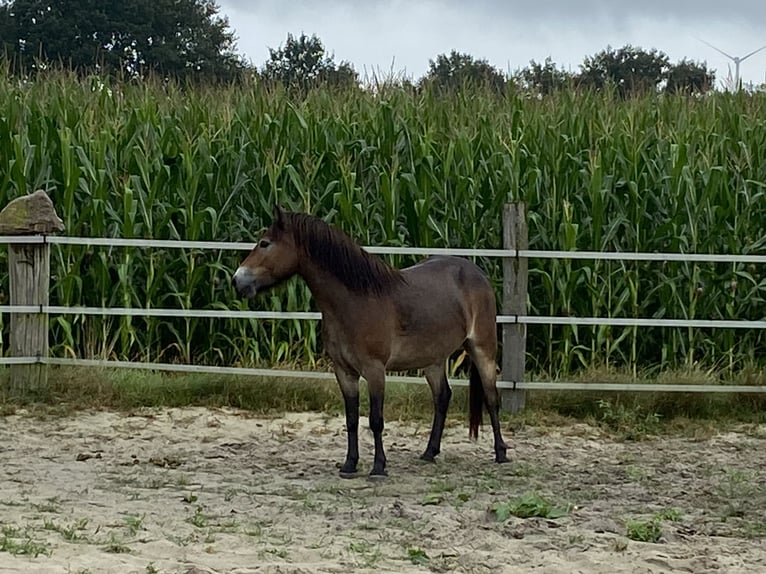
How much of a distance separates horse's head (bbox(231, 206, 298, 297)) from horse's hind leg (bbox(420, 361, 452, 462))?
1341mm

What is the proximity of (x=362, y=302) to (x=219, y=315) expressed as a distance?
8.09 feet

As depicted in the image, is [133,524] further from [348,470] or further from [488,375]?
[488,375]

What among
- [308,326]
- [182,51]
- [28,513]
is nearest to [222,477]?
[28,513]

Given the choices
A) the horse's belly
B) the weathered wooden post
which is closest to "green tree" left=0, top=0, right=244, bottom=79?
the weathered wooden post

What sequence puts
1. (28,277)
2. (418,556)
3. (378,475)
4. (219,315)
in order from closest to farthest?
(418,556)
(378,475)
(28,277)
(219,315)

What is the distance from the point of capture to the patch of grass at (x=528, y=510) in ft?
17.6

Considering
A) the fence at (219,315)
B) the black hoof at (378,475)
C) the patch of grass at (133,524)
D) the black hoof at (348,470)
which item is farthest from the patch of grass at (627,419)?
the patch of grass at (133,524)

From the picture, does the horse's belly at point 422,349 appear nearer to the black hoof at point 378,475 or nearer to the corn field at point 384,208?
the black hoof at point 378,475

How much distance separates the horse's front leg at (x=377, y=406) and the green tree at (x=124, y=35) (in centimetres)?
2265

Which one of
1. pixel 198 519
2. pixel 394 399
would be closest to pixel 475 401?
pixel 394 399

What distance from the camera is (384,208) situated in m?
9.51

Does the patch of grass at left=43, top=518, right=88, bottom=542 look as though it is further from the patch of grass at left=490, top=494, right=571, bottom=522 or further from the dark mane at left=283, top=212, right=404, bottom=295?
the dark mane at left=283, top=212, right=404, bottom=295

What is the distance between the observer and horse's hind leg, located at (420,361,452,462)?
7082 millimetres

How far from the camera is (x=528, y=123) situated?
10.2 meters
